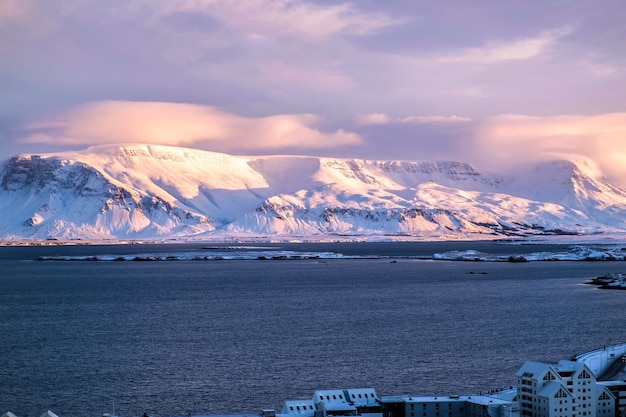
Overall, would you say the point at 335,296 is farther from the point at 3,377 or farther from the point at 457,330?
the point at 3,377

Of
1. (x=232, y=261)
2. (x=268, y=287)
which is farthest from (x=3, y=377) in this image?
(x=232, y=261)

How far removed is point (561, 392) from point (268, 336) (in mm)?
30269

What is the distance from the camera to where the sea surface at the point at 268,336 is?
50.1 metres

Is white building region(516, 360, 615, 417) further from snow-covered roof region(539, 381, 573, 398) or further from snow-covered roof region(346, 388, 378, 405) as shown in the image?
snow-covered roof region(346, 388, 378, 405)

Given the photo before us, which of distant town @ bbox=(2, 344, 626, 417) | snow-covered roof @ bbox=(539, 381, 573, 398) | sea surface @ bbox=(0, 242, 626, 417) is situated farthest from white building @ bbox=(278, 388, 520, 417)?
sea surface @ bbox=(0, 242, 626, 417)

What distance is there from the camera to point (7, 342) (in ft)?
219

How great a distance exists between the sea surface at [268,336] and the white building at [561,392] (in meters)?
6.51

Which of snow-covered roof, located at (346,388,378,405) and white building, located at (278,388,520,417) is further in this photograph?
snow-covered roof, located at (346,388,378,405)

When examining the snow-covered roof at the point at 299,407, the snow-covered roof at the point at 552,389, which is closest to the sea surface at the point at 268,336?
the snow-covered roof at the point at 299,407

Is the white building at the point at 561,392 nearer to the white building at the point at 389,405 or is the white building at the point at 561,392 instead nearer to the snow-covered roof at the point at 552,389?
the snow-covered roof at the point at 552,389

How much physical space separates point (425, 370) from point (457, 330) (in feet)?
57.0

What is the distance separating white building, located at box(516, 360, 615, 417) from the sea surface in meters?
6.51

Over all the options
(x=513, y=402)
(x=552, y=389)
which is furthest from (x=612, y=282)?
(x=513, y=402)

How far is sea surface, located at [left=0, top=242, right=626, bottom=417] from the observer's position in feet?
164
